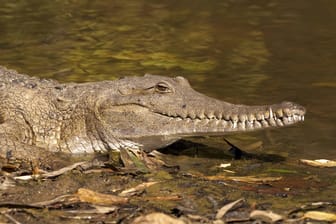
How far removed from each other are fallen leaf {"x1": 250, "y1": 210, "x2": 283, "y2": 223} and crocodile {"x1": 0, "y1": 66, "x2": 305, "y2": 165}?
1.44 metres

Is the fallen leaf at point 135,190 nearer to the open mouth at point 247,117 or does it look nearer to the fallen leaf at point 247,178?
the fallen leaf at point 247,178

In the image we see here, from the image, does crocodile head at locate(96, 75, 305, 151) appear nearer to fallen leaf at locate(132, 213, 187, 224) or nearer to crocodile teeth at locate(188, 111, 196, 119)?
crocodile teeth at locate(188, 111, 196, 119)

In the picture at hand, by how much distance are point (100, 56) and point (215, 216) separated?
20.7 feet

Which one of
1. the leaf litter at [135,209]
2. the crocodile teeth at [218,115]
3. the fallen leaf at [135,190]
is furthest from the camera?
the crocodile teeth at [218,115]

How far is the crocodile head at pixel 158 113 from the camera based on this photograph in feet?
22.8

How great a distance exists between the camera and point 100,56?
11422 millimetres

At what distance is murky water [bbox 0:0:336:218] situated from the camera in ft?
30.5

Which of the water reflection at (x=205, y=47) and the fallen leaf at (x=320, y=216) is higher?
the water reflection at (x=205, y=47)

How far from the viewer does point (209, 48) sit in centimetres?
1203

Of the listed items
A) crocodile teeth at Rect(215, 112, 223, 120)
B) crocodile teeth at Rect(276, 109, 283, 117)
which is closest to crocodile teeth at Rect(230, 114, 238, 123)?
crocodile teeth at Rect(215, 112, 223, 120)

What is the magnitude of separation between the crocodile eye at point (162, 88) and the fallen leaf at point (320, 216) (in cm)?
221

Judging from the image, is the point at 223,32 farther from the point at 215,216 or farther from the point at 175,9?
the point at 215,216

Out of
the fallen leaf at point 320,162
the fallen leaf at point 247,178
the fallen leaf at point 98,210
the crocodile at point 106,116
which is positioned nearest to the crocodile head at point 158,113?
the crocodile at point 106,116

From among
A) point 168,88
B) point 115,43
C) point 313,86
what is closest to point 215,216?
point 168,88
